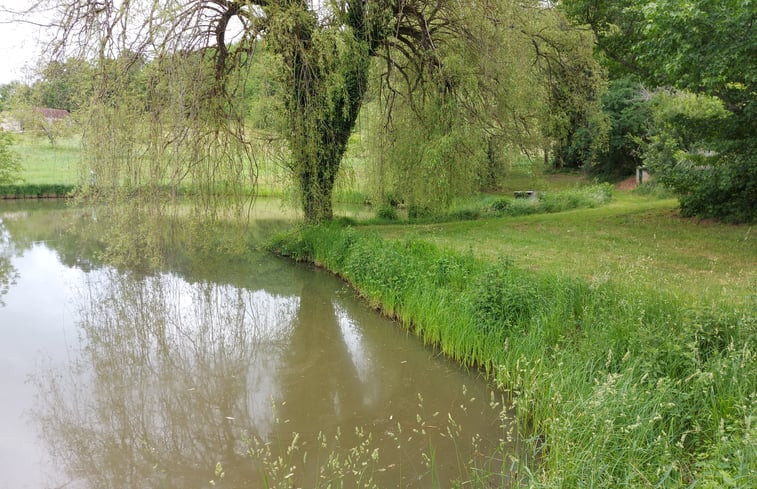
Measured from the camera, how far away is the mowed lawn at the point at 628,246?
5.84 m

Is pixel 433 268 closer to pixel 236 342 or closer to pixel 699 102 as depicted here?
pixel 236 342

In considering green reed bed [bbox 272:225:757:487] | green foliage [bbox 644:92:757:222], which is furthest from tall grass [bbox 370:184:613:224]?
green reed bed [bbox 272:225:757:487]

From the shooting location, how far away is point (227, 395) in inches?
195

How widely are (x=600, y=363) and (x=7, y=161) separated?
21.4 metres

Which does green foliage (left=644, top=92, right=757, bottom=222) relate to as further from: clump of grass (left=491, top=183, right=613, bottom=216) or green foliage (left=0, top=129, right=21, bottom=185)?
green foliage (left=0, top=129, right=21, bottom=185)

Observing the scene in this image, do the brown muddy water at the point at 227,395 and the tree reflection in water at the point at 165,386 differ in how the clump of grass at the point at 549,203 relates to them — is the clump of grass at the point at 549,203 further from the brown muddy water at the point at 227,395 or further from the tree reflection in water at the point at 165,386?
the tree reflection in water at the point at 165,386

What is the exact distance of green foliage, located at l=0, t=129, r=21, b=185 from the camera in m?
17.8

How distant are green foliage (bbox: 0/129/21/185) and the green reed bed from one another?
17339 mm

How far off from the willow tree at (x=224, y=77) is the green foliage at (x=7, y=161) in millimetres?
13379

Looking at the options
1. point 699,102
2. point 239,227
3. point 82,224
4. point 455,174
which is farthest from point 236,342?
point 699,102

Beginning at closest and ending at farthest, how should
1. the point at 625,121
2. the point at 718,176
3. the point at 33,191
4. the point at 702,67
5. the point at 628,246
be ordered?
the point at 702,67 < the point at 628,246 < the point at 718,176 < the point at 625,121 < the point at 33,191

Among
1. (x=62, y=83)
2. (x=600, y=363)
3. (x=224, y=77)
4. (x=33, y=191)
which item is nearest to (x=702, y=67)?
(x=600, y=363)

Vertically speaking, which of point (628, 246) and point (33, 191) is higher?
point (33, 191)

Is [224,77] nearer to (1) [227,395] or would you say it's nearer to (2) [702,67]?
(1) [227,395]
